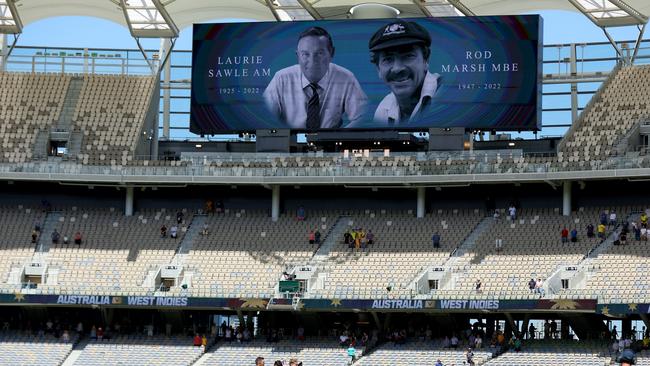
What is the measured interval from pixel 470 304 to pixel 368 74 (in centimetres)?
1458

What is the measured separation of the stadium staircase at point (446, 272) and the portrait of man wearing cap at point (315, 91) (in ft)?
26.4

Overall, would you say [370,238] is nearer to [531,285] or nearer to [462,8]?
[531,285]

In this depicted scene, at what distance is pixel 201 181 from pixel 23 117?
395 inches

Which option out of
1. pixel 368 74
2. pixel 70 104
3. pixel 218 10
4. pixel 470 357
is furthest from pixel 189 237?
pixel 470 357

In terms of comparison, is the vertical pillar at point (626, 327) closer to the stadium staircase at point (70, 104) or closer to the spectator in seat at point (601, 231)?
the spectator in seat at point (601, 231)

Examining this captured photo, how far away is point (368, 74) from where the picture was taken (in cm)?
5731

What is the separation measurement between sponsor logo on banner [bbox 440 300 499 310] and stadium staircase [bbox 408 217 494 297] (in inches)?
44.5

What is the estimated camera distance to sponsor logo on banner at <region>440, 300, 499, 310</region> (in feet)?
152

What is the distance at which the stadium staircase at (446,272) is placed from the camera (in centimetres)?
4906

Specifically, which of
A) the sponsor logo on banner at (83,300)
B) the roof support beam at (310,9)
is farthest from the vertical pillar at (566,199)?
the sponsor logo on banner at (83,300)

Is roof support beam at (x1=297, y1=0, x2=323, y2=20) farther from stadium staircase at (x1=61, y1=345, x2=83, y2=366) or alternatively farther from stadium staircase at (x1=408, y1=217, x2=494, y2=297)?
stadium staircase at (x1=61, y1=345, x2=83, y2=366)

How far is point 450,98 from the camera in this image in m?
56.2

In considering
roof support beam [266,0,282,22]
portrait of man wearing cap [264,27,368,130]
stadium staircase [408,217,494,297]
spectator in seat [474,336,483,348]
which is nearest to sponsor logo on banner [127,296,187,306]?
stadium staircase [408,217,494,297]

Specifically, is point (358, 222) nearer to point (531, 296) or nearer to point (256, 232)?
point (256, 232)
